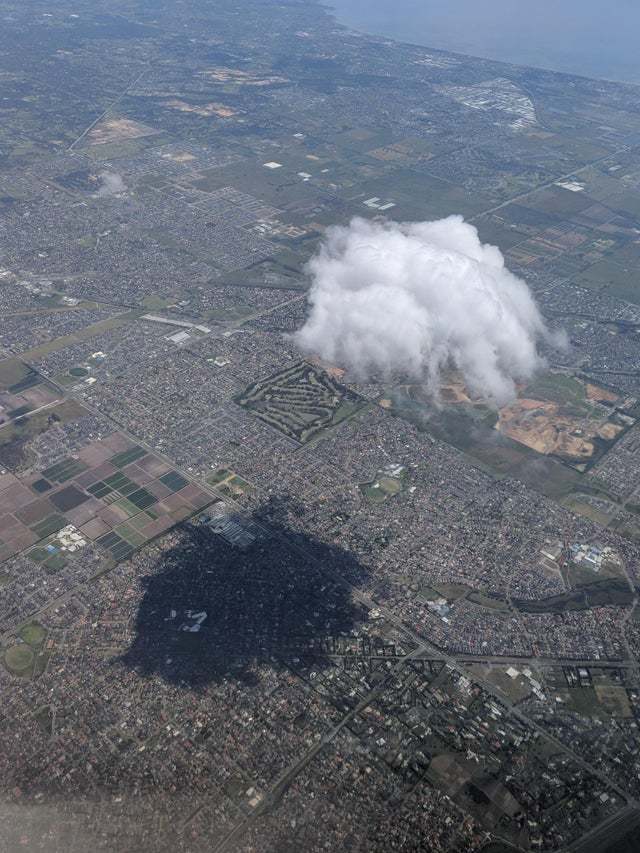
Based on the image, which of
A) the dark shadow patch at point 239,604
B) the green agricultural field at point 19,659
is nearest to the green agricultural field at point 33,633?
the green agricultural field at point 19,659

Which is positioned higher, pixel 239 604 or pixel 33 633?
pixel 239 604

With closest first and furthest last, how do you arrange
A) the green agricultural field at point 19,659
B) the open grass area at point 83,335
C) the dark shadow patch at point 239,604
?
the green agricultural field at point 19,659, the dark shadow patch at point 239,604, the open grass area at point 83,335

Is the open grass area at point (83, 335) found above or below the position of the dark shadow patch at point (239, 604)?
below

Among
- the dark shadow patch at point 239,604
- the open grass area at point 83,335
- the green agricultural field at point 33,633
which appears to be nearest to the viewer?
the dark shadow patch at point 239,604

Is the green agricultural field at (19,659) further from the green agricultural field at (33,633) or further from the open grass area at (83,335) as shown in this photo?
the open grass area at (83,335)

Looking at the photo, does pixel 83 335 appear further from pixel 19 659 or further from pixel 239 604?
pixel 19 659

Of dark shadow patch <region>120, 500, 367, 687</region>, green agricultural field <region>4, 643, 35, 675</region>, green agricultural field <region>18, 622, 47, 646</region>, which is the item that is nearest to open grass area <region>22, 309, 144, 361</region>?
dark shadow patch <region>120, 500, 367, 687</region>

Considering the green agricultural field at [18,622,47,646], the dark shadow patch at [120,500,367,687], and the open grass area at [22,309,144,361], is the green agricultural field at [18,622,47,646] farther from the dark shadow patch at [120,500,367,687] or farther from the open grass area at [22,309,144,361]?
the open grass area at [22,309,144,361]

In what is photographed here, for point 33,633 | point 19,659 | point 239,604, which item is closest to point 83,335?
point 33,633
